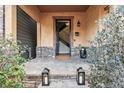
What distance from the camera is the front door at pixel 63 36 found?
40.9 ft

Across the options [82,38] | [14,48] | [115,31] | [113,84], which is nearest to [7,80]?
[14,48]

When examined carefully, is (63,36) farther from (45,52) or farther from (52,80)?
(52,80)

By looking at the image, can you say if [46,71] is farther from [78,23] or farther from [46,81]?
[78,23]

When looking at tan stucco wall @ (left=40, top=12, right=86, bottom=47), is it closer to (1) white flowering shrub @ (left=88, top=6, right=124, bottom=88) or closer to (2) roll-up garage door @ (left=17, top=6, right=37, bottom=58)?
(2) roll-up garage door @ (left=17, top=6, right=37, bottom=58)

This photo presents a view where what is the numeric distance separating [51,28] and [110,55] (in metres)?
8.64

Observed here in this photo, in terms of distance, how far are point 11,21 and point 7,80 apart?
2.91 metres

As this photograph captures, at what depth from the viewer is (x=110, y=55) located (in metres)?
3.37

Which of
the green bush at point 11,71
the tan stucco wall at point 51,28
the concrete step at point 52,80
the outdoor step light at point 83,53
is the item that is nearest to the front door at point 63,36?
the tan stucco wall at point 51,28

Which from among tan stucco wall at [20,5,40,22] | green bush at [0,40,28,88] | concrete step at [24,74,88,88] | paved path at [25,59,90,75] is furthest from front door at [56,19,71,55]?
green bush at [0,40,28,88]

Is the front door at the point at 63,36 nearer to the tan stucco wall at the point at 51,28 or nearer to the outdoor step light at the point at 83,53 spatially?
the tan stucco wall at the point at 51,28

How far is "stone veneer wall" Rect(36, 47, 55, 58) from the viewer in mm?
10618

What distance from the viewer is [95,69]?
11.9 feet

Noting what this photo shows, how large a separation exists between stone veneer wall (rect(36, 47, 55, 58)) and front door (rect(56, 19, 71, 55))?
1.47m

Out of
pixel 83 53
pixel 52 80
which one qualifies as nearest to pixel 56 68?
pixel 52 80
